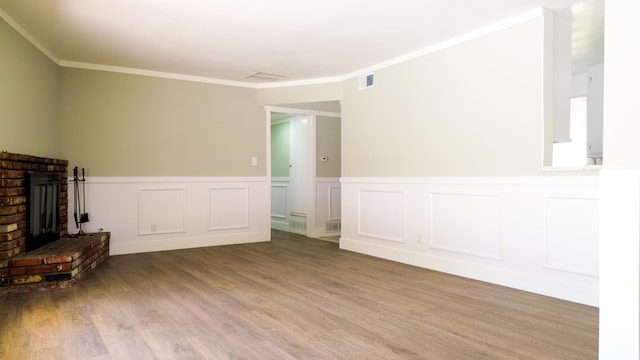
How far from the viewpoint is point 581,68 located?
550 cm

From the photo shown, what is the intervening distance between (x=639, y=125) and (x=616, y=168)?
12cm

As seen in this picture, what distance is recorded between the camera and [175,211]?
18.5 feet

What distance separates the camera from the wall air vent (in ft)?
16.9

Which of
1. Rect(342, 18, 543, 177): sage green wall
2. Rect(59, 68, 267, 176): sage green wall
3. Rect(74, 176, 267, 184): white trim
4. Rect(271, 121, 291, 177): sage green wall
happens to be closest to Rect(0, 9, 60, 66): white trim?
Rect(59, 68, 267, 176): sage green wall

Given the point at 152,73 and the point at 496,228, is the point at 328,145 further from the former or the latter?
the point at 496,228

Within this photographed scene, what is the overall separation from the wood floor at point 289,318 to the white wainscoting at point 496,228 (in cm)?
19

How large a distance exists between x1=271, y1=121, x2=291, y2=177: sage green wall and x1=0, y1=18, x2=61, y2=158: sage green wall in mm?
3639

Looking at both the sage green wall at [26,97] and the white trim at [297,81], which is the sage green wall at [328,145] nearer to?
the white trim at [297,81]

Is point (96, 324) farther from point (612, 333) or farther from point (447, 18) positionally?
point (447, 18)

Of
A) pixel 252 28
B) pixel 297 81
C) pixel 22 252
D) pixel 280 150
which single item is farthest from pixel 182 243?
pixel 252 28

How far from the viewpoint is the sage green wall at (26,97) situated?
3.58 metres

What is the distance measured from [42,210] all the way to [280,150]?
4312 mm

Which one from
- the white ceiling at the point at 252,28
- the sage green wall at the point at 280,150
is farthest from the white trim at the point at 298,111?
the white ceiling at the point at 252,28

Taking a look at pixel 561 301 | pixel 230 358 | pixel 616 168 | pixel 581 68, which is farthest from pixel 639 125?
pixel 581 68
